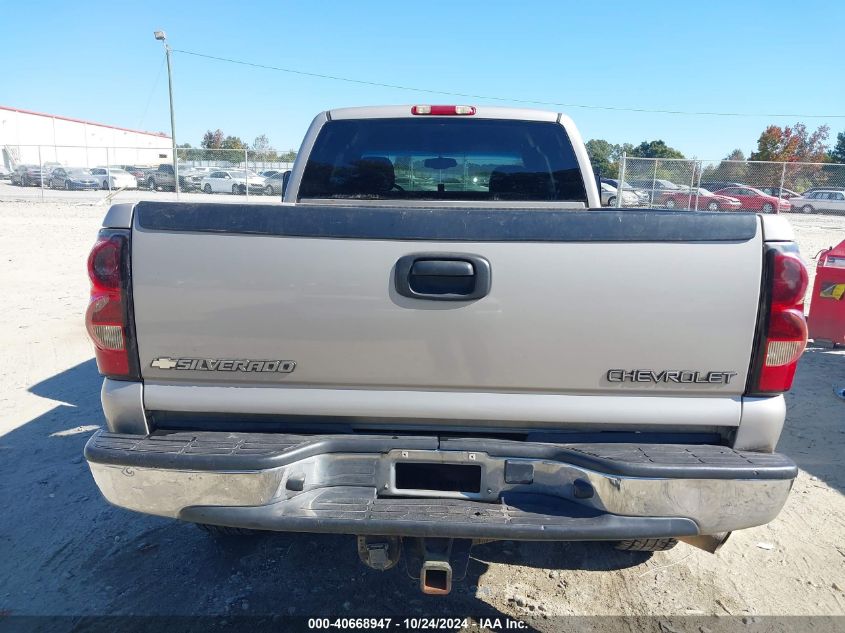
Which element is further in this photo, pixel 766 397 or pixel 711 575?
pixel 711 575

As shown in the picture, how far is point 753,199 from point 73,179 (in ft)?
114

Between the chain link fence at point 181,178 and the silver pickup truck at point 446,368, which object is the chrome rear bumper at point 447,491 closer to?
the silver pickup truck at point 446,368

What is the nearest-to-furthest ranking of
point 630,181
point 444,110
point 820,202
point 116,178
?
point 444,110, point 630,181, point 820,202, point 116,178

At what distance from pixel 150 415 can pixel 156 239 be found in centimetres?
69

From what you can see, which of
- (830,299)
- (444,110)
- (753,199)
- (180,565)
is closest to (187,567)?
(180,565)

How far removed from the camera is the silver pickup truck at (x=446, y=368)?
6.98ft

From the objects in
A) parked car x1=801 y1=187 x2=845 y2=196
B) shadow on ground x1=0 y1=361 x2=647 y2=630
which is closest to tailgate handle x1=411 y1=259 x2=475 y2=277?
shadow on ground x1=0 y1=361 x2=647 y2=630

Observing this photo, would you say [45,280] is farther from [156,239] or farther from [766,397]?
[766,397]

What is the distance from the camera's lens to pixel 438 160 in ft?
13.8

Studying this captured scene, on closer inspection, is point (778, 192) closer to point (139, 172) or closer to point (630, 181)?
point (630, 181)

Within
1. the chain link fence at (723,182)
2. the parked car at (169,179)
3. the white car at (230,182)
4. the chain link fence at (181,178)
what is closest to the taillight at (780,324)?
the chain link fence at (723,182)

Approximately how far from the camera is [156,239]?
2203 millimetres

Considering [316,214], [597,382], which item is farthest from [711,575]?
[316,214]

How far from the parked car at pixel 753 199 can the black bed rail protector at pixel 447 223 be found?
25.8 meters
